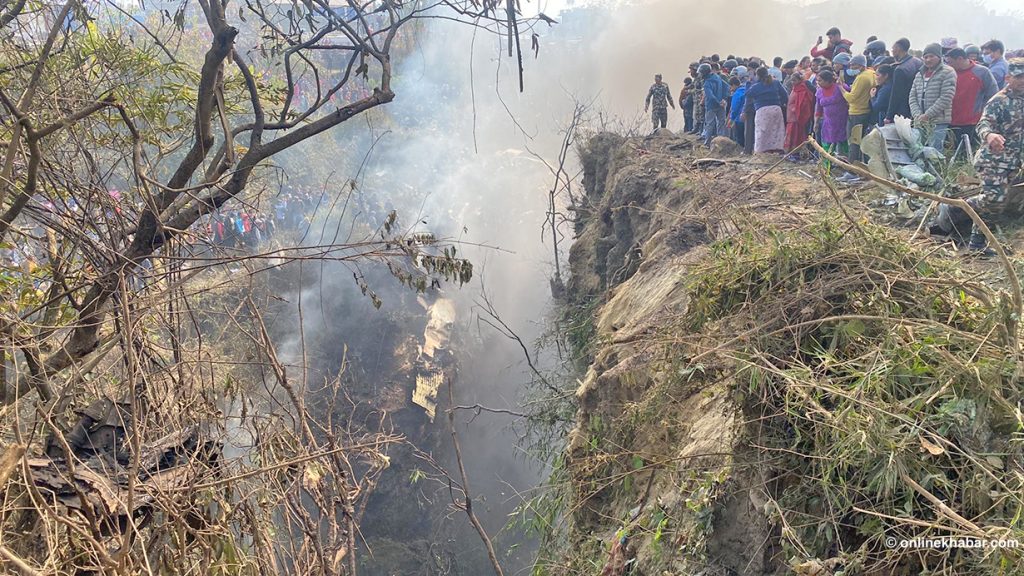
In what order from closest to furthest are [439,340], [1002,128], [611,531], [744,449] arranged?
[744,449], [611,531], [1002,128], [439,340]

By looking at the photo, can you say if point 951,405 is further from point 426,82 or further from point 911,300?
point 426,82

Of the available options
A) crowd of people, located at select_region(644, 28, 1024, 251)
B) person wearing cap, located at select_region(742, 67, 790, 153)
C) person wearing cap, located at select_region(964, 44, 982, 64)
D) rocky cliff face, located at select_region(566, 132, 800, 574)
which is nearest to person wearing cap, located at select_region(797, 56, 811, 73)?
crowd of people, located at select_region(644, 28, 1024, 251)

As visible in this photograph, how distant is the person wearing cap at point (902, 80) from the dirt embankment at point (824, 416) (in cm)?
461

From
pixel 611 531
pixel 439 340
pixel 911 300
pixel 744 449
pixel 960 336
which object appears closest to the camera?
pixel 960 336

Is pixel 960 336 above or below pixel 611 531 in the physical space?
above

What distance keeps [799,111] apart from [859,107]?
1107 millimetres

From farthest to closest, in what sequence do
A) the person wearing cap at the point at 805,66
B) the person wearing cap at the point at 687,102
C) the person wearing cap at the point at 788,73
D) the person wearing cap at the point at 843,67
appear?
the person wearing cap at the point at 687,102, the person wearing cap at the point at 788,73, the person wearing cap at the point at 805,66, the person wearing cap at the point at 843,67

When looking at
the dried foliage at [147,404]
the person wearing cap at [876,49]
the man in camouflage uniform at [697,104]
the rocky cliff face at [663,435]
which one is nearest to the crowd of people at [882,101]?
the person wearing cap at [876,49]

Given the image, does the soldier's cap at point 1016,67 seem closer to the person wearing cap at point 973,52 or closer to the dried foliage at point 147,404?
the person wearing cap at point 973,52

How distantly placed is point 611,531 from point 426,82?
27.8 metres

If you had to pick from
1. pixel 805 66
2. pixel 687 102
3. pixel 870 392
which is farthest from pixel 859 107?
pixel 870 392

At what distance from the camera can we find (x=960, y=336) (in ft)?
9.14

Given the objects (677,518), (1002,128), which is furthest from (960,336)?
(1002,128)

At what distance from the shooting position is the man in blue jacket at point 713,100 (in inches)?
475
